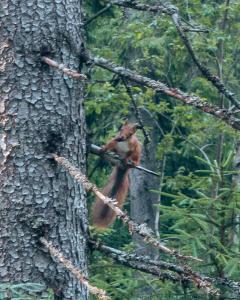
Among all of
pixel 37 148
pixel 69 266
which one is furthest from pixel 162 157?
pixel 69 266

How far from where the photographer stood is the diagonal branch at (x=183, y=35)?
12.3 feet

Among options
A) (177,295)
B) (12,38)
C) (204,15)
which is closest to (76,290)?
(12,38)

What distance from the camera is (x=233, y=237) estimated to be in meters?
6.07

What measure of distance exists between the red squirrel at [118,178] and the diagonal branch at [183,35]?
7.00 ft

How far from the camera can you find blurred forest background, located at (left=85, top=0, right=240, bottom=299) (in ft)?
19.1

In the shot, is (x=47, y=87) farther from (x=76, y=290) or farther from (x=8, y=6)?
(x=76, y=290)

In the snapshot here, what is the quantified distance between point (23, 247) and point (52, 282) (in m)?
0.21

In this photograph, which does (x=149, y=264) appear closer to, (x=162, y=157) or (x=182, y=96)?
(x=182, y=96)

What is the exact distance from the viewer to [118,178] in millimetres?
7551

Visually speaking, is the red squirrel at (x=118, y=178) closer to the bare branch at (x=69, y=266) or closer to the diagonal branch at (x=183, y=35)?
the diagonal branch at (x=183, y=35)

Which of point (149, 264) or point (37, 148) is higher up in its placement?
point (37, 148)

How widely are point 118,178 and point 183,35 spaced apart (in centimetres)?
387

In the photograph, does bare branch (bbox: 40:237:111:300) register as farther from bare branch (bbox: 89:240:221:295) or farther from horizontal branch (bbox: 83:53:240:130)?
horizontal branch (bbox: 83:53:240:130)

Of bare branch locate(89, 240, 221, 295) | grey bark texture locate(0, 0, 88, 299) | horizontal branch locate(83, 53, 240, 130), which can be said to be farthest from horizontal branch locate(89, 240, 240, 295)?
horizontal branch locate(83, 53, 240, 130)
